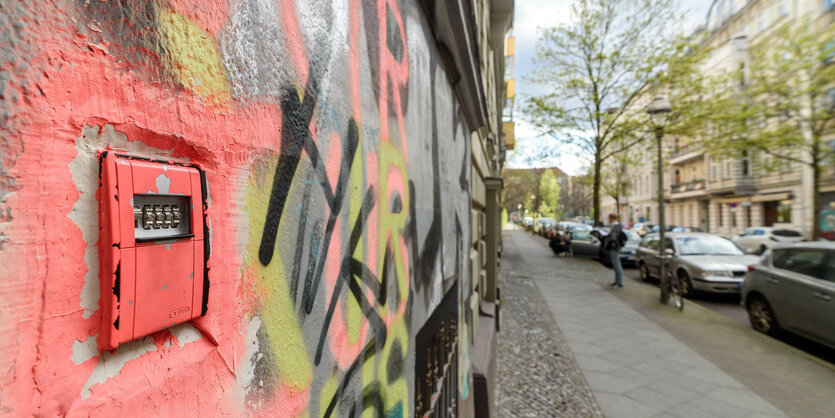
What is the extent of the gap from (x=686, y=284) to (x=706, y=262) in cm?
67

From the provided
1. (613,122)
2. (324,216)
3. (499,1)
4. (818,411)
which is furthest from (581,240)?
(324,216)

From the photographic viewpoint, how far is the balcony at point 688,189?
36.8m

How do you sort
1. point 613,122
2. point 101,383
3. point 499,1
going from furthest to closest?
point 613,122 → point 499,1 → point 101,383

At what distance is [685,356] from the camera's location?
584cm

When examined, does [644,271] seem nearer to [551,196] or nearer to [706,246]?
[706,246]

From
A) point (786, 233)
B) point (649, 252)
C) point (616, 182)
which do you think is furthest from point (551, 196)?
point (649, 252)

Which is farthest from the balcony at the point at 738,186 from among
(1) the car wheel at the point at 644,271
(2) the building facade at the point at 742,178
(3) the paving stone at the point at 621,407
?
(3) the paving stone at the point at 621,407

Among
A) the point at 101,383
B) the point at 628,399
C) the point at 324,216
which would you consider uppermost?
the point at 324,216

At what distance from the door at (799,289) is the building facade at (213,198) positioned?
673cm

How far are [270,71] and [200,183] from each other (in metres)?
0.24

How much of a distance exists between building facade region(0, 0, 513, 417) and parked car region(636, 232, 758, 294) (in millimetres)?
9326

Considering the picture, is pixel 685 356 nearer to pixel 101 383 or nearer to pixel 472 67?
pixel 472 67

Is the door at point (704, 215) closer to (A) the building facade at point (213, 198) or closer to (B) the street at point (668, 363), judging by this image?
(B) the street at point (668, 363)

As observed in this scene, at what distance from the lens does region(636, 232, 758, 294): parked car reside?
8.97 m
